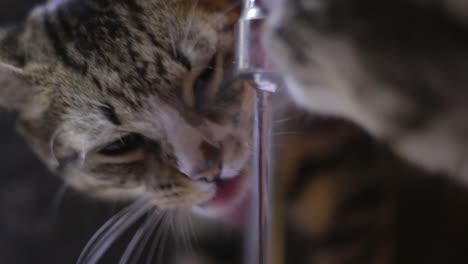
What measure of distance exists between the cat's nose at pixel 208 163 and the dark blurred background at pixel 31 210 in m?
0.41

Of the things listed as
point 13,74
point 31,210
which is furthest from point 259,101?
point 31,210

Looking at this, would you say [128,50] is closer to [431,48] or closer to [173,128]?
[173,128]

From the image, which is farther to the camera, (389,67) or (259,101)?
(259,101)

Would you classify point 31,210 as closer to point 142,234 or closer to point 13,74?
point 142,234

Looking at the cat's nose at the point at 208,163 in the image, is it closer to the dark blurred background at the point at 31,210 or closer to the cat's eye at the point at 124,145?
the cat's eye at the point at 124,145

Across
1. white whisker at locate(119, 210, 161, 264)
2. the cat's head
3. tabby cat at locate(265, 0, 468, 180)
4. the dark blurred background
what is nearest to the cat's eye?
the cat's head

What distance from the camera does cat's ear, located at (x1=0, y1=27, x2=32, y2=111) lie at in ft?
2.38

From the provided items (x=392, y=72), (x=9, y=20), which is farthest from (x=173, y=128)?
(x=9, y=20)

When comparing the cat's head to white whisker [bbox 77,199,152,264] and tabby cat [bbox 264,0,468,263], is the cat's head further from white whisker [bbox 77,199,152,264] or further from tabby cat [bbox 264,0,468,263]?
tabby cat [bbox 264,0,468,263]

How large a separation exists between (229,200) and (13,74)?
0.37 meters

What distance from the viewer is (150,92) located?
0.64 metres

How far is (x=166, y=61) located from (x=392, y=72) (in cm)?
40

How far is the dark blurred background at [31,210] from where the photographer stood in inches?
39.9

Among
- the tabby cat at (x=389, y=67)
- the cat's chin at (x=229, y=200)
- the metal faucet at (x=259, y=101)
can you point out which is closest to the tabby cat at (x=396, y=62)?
the tabby cat at (x=389, y=67)
